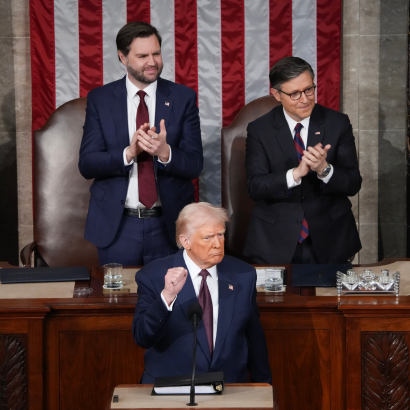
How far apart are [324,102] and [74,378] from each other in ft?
9.03

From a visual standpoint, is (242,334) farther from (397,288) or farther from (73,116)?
(73,116)

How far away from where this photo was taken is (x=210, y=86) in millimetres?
4965

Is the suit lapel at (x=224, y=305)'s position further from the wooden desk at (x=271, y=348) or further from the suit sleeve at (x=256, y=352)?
the wooden desk at (x=271, y=348)

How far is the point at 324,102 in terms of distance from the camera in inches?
194

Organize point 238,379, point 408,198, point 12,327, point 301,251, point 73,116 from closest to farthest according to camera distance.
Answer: point 238,379
point 12,327
point 301,251
point 73,116
point 408,198

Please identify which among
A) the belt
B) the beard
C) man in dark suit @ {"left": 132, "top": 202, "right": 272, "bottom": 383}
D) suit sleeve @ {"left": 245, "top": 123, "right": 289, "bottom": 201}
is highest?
the beard

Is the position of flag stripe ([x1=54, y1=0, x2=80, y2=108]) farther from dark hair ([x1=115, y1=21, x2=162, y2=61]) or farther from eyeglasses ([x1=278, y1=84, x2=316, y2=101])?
eyeglasses ([x1=278, y1=84, x2=316, y2=101])

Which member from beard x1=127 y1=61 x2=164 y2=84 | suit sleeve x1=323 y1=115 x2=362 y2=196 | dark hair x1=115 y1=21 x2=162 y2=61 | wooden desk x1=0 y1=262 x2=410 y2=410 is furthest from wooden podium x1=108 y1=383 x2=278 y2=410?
dark hair x1=115 y1=21 x2=162 y2=61

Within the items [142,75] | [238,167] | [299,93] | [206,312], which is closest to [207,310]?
[206,312]

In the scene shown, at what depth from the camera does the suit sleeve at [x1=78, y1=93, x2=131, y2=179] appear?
11.9 feet

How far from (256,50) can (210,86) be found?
0.39 metres

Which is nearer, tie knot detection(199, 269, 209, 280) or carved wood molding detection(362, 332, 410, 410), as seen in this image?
tie knot detection(199, 269, 209, 280)

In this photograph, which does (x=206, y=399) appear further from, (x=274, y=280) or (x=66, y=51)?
(x=66, y=51)

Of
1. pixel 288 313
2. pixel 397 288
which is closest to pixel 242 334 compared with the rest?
pixel 288 313
